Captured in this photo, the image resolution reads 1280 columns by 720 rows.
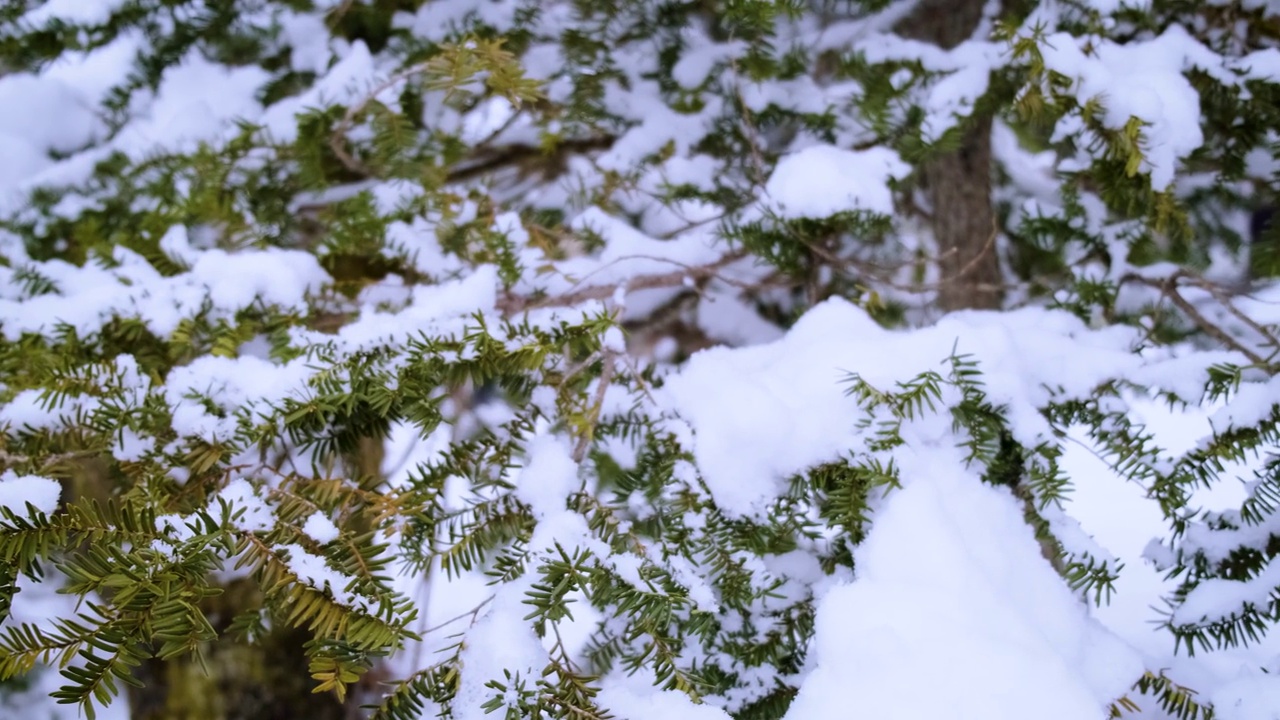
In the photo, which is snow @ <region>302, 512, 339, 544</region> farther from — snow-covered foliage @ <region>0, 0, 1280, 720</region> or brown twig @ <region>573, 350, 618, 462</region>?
brown twig @ <region>573, 350, 618, 462</region>

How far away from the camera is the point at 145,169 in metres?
1.70

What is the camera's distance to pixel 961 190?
2033 millimetres

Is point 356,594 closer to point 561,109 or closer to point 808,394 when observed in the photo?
point 808,394

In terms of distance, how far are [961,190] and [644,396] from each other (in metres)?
1.31

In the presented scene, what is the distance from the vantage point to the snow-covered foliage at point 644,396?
2.65 feet

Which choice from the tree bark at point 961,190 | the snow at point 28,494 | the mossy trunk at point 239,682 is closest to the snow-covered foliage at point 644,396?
the snow at point 28,494

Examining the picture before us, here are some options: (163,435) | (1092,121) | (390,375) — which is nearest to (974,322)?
(1092,121)

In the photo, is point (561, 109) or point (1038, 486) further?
point (561, 109)

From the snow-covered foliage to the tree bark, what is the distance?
0.47ft

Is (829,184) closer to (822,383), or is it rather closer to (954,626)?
(822,383)

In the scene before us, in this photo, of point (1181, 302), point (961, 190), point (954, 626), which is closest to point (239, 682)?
point (954, 626)

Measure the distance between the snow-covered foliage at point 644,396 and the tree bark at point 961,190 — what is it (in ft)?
0.47

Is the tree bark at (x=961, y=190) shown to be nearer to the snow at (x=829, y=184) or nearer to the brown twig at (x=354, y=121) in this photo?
the snow at (x=829, y=184)

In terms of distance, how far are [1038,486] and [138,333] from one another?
4.40 ft
